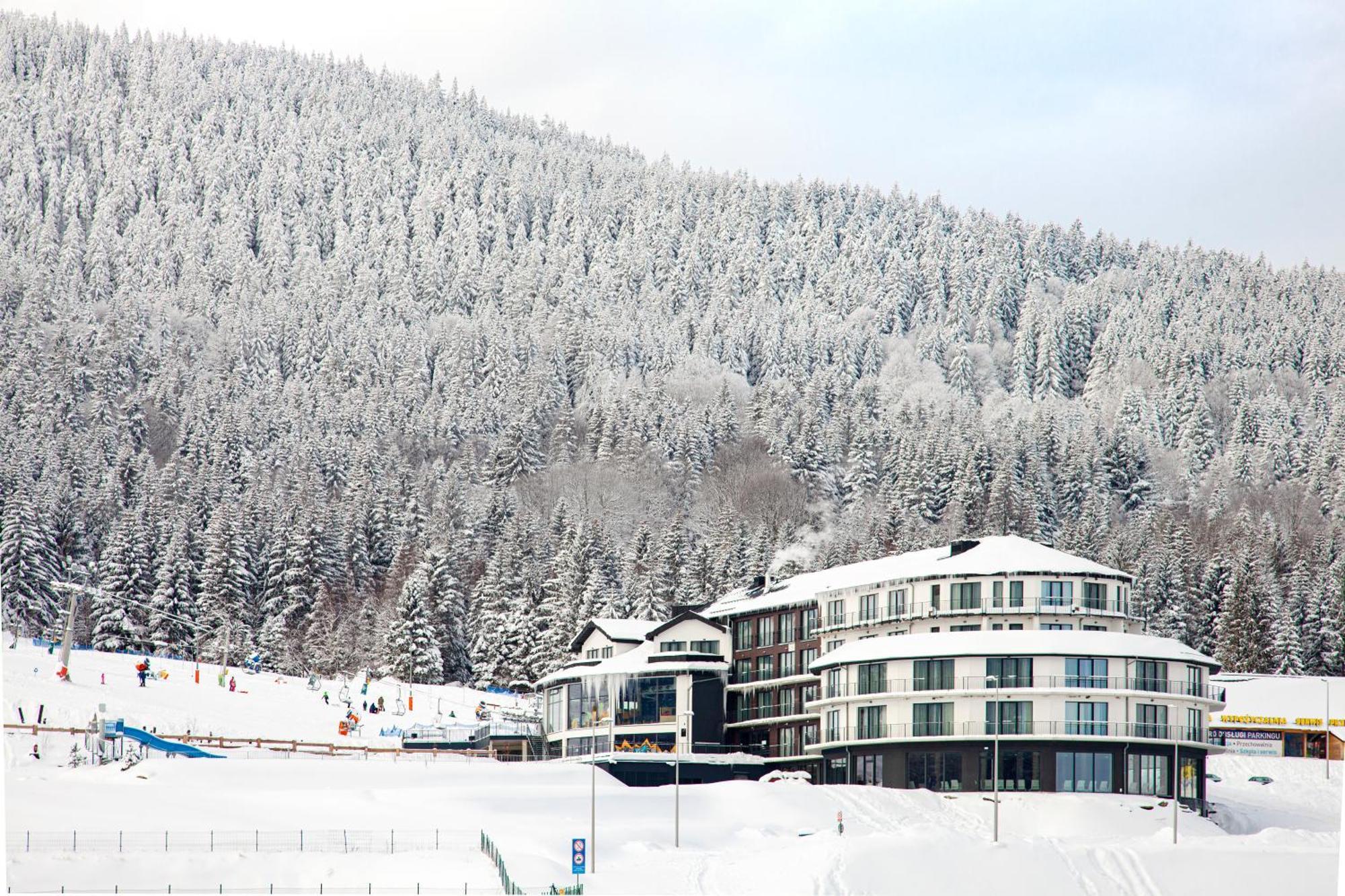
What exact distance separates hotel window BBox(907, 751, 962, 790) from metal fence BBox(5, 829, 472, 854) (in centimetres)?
2392

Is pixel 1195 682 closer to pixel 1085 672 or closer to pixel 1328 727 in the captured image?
pixel 1085 672

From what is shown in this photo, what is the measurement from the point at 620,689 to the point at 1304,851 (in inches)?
1520

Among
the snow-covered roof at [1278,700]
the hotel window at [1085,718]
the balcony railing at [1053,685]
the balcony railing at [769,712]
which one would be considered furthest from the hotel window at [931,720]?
the snow-covered roof at [1278,700]

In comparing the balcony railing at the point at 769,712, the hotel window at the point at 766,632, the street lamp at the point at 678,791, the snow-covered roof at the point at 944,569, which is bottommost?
the street lamp at the point at 678,791

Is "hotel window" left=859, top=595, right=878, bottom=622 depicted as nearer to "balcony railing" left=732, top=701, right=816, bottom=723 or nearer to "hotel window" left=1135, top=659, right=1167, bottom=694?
"balcony railing" left=732, top=701, right=816, bottom=723

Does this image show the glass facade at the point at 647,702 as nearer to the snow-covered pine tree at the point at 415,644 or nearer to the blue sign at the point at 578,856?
the snow-covered pine tree at the point at 415,644

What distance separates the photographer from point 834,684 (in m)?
89.0

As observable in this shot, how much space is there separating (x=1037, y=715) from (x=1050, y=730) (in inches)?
34.8

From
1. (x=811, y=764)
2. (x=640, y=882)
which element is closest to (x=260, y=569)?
(x=811, y=764)

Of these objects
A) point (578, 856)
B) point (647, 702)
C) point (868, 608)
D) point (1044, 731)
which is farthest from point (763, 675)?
point (578, 856)

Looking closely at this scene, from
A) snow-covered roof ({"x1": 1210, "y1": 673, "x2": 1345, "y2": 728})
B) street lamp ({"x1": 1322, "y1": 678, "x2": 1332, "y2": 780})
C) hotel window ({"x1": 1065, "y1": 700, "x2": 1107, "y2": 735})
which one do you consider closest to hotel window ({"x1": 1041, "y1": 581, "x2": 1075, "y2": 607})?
hotel window ({"x1": 1065, "y1": 700, "x2": 1107, "y2": 735})

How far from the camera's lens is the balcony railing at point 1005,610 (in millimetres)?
88375

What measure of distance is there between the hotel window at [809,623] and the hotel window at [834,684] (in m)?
6.46

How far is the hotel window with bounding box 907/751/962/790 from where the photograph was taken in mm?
81812
